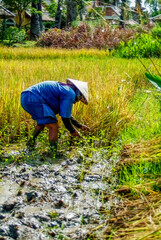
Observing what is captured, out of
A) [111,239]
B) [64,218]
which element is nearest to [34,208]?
[64,218]

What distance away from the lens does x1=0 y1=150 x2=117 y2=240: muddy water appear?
186 centimetres

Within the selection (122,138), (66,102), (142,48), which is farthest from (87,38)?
(66,102)

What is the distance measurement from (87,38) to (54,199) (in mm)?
12664

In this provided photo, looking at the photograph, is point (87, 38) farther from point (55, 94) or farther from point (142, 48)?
point (55, 94)

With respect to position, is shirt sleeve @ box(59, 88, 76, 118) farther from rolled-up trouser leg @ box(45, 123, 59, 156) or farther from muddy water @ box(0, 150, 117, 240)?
muddy water @ box(0, 150, 117, 240)

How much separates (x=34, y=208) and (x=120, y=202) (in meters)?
0.60

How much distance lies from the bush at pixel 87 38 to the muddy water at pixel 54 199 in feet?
33.6

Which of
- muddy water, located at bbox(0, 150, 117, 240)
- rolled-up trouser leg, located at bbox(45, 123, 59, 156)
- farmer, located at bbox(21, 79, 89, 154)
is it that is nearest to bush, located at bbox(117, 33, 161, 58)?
farmer, located at bbox(21, 79, 89, 154)

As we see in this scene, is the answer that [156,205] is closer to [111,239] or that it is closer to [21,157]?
[111,239]

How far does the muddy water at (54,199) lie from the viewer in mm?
1860

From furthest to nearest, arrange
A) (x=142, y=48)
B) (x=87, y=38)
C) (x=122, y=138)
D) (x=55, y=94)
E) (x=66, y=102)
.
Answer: (x=87, y=38), (x=142, y=48), (x=122, y=138), (x=55, y=94), (x=66, y=102)

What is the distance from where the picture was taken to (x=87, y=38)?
14.1 meters

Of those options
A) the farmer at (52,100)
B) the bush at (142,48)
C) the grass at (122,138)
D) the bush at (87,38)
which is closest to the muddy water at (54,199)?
the grass at (122,138)

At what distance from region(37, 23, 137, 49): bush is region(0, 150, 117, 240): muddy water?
1025cm
